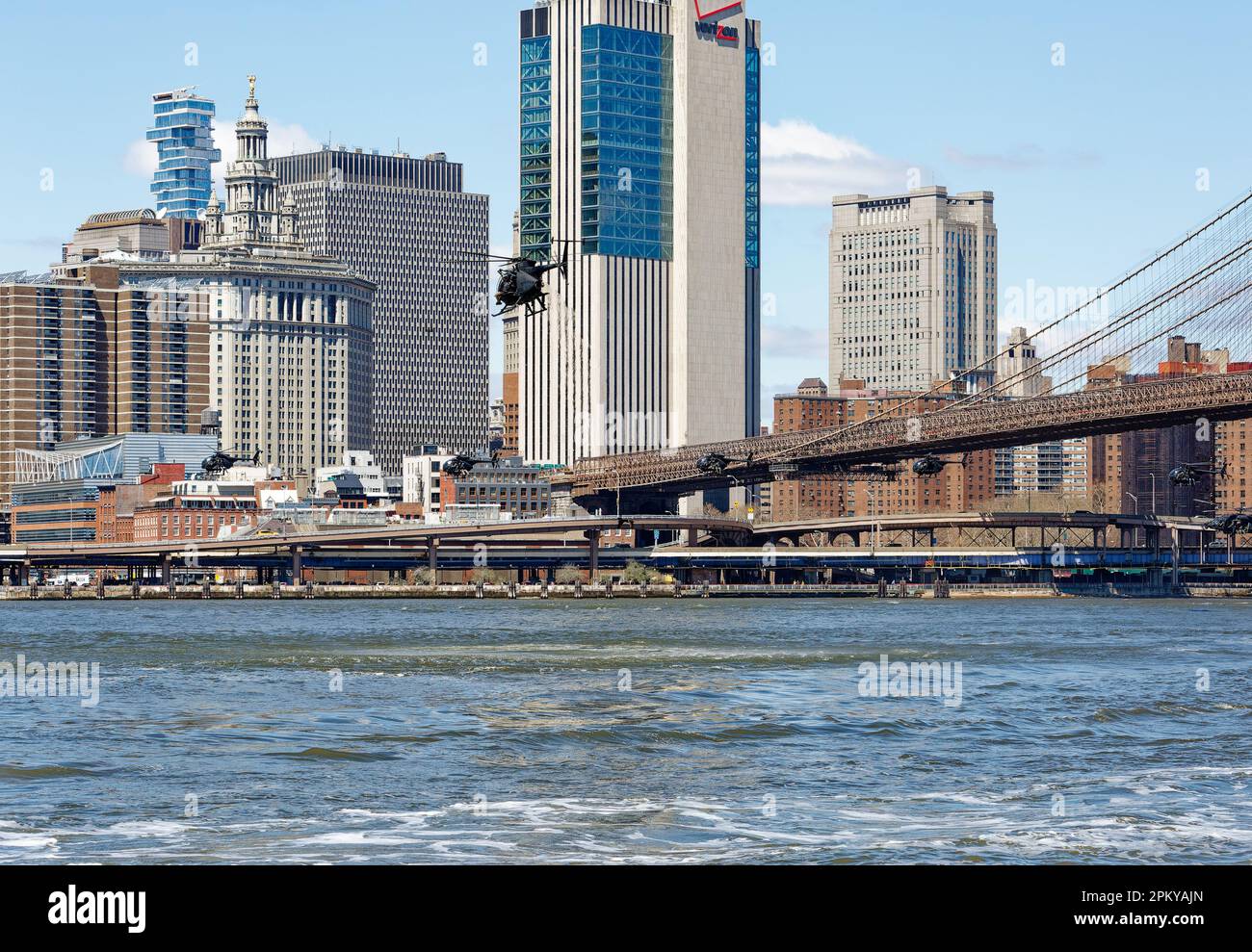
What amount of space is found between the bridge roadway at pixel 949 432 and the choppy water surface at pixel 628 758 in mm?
38586

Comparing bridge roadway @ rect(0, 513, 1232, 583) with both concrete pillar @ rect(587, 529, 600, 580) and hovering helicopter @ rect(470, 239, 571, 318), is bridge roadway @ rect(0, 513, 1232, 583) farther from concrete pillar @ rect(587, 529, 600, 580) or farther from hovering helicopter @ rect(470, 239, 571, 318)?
hovering helicopter @ rect(470, 239, 571, 318)

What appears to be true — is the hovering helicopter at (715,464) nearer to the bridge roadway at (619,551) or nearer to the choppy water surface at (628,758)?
the bridge roadway at (619,551)

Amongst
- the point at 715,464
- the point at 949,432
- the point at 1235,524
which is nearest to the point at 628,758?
the point at 949,432

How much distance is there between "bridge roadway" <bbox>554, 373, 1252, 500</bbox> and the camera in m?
97.0

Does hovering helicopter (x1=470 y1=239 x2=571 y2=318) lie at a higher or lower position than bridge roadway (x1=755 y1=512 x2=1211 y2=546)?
higher

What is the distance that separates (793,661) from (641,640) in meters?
15.5

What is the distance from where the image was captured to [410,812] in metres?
22.1

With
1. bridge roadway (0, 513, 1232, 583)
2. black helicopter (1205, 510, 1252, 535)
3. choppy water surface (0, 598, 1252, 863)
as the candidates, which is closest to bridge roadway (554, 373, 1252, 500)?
bridge roadway (0, 513, 1232, 583)

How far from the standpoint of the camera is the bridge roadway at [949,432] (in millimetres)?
97000

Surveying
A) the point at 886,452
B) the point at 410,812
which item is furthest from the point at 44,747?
the point at 886,452

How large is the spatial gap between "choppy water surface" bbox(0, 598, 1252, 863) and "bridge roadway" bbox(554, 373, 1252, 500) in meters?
38.6

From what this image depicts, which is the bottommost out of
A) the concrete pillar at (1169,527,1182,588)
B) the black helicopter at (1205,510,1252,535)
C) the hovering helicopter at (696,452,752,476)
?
the concrete pillar at (1169,527,1182,588)
